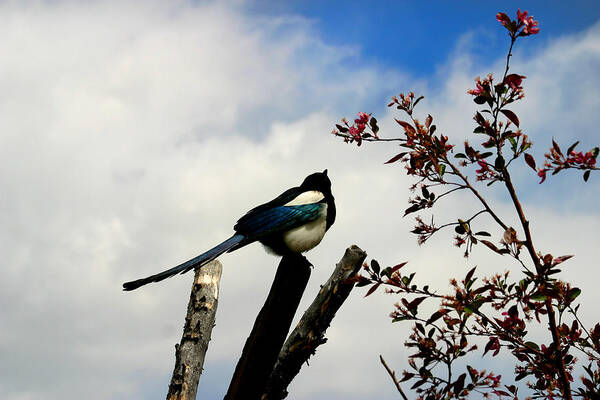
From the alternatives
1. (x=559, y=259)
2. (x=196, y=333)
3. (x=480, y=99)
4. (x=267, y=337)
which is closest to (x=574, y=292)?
(x=559, y=259)

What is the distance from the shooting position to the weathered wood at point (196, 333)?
418cm

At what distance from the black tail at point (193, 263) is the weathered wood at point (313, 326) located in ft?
2.80

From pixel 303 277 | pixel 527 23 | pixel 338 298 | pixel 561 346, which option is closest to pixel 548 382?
pixel 561 346

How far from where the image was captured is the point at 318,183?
5152mm

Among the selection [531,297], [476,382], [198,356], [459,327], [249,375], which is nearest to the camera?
[531,297]

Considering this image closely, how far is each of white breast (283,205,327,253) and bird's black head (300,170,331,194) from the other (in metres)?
0.39

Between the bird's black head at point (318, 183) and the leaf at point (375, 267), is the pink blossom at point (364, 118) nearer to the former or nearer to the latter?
the leaf at point (375, 267)

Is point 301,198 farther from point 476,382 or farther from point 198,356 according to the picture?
point 476,382

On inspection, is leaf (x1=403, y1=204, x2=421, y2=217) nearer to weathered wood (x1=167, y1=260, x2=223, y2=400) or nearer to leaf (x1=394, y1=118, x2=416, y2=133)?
leaf (x1=394, y1=118, x2=416, y2=133)

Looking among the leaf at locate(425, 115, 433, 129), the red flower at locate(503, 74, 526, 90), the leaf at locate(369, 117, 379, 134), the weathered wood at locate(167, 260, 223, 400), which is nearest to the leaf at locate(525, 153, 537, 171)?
the red flower at locate(503, 74, 526, 90)

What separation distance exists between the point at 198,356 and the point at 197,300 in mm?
451

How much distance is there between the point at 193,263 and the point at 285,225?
0.83 metres

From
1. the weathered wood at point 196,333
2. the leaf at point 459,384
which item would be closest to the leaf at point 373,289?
the leaf at point 459,384

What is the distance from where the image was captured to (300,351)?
3.53 m
